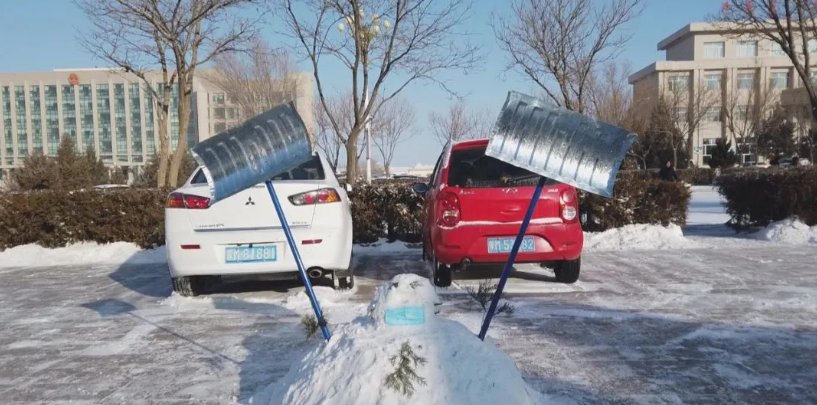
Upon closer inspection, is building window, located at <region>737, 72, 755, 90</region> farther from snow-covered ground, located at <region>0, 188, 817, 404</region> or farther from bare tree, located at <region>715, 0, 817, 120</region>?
snow-covered ground, located at <region>0, 188, 817, 404</region>

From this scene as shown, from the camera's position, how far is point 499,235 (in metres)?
5.75

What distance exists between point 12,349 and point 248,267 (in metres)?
1.82

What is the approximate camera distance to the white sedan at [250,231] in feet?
17.7

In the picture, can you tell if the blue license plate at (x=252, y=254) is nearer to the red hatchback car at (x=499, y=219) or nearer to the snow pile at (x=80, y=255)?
the red hatchback car at (x=499, y=219)

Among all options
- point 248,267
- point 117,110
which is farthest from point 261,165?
point 117,110

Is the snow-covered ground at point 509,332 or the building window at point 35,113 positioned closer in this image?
the snow-covered ground at point 509,332

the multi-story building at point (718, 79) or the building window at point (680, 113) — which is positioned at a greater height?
the multi-story building at point (718, 79)

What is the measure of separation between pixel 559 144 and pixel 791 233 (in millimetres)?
7958

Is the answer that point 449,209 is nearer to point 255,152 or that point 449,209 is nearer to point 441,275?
point 441,275

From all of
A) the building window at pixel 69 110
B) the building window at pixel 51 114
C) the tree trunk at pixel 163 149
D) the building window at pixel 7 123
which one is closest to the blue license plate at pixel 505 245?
the tree trunk at pixel 163 149

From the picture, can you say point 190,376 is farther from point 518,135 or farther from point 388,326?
point 518,135

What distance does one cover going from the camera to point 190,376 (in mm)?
3760

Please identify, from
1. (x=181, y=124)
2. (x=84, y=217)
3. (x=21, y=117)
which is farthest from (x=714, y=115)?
(x=21, y=117)

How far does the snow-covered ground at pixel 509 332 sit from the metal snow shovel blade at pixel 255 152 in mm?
920
